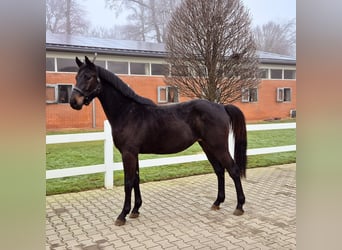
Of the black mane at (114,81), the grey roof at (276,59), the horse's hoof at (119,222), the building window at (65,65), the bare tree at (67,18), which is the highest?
the bare tree at (67,18)

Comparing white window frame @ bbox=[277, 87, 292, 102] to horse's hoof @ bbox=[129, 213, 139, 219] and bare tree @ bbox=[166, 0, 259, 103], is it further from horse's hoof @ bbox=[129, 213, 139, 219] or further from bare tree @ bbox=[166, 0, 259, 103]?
horse's hoof @ bbox=[129, 213, 139, 219]

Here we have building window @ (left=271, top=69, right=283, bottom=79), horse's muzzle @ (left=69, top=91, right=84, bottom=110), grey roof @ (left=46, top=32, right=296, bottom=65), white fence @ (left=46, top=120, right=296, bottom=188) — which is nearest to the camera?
horse's muzzle @ (left=69, top=91, right=84, bottom=110)

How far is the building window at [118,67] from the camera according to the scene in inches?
360

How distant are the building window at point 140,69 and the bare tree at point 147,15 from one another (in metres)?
1.04

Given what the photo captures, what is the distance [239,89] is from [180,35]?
1559 millimetres

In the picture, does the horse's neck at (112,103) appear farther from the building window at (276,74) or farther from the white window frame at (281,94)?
the building window at (276,74)

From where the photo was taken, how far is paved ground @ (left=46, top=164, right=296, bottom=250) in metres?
2.36

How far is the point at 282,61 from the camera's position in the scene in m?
11.3

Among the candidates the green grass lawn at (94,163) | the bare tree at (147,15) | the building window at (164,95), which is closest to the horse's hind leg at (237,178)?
the green grass lawn at (94,163)

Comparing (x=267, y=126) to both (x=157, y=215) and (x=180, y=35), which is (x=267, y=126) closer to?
(x=180, y=35)

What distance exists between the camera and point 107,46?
8.92 m

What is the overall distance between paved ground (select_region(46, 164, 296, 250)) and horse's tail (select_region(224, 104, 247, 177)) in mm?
482

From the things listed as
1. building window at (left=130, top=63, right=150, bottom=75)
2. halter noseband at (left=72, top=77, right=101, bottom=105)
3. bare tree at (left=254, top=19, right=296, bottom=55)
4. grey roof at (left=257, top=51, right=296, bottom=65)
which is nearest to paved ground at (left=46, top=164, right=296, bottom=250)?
halter noseband at (left=72, top=77, right=101, bottom=105)
